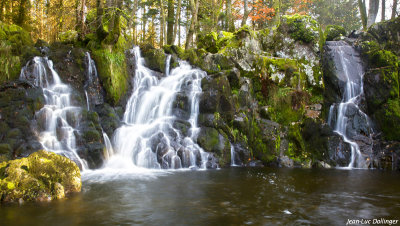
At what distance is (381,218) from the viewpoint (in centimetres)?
518

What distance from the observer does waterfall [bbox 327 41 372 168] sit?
468 inches

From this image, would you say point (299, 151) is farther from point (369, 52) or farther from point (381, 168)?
point (369, 52)

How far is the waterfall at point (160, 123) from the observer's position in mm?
10312

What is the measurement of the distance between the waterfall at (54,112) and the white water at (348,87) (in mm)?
10043

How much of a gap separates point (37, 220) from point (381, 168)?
37.4ft

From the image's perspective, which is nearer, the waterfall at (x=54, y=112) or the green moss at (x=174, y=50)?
the waterfall at (x=54, y=112)

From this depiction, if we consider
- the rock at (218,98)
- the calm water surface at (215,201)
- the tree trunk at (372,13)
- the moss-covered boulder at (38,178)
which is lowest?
the calm water surface at (215,201)

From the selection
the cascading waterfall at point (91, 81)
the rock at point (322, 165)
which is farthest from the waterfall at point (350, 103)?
the cascading waterfall at point (91, 81)

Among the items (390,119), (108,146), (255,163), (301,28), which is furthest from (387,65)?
(108,146)

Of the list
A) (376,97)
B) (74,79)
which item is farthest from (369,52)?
(74,79)

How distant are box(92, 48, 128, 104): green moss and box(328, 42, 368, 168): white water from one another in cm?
916

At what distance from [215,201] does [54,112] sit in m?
6.89

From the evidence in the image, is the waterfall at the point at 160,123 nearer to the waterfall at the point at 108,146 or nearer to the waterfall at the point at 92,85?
the waterfall at the point at 108,146

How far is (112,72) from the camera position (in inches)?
481
